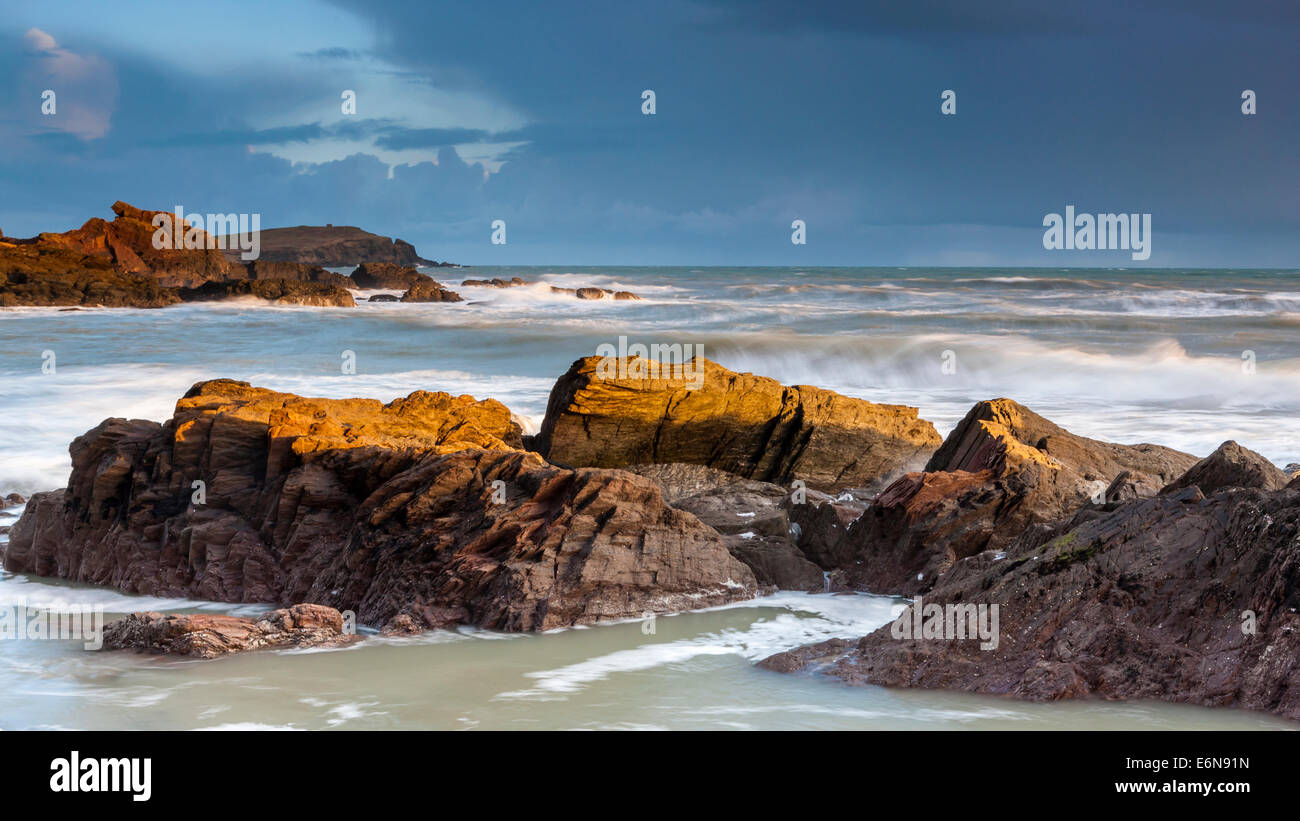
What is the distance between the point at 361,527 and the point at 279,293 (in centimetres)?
5105

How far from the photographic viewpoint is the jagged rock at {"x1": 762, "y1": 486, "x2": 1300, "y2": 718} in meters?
4.66

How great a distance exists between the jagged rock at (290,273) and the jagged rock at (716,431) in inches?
2468

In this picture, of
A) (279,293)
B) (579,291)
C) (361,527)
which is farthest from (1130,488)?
(579,291)

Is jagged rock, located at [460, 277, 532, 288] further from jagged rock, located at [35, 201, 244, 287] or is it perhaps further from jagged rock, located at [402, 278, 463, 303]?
jagged rock, located at [35, 201, 244, 287]

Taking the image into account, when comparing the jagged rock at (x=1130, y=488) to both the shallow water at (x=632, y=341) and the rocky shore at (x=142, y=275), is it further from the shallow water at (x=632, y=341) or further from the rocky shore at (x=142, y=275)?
the rocky shore at (x=142, y=275)

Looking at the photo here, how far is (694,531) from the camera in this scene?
718 centimetres

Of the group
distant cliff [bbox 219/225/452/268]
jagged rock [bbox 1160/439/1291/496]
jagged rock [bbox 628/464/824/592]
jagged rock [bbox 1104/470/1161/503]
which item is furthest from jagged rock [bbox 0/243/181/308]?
distant cliff [bbox 219/225/452/268]

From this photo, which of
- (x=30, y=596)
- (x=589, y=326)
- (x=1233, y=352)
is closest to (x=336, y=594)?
(x=30, y=596)

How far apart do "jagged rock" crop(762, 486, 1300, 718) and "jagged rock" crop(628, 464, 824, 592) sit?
5.99ft

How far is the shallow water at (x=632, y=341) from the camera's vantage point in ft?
16.2

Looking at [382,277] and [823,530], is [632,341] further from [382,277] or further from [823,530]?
[382,277]

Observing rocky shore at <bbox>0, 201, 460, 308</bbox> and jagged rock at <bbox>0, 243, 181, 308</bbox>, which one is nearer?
jagged rock at <bbox>0, 243, 181, 308</bbox>

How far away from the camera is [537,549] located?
671 cm
